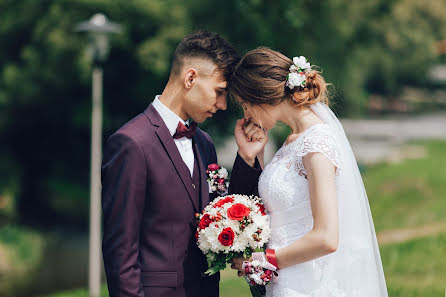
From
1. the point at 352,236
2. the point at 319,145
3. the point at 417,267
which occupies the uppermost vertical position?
the point at 319,145

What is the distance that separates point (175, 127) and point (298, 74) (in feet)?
2.56

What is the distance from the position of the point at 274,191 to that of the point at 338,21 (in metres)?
14.6

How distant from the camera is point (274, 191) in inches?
120

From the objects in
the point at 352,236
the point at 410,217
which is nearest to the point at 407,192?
the point at 410,217

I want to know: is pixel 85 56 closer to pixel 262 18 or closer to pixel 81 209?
pixel 262 18

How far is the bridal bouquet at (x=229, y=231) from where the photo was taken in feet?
9.40

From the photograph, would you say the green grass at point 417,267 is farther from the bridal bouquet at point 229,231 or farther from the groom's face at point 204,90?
the groom's face at point 204,90

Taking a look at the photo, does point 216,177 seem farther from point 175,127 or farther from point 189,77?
point 189,77

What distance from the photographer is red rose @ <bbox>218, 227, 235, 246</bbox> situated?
2.85 metres

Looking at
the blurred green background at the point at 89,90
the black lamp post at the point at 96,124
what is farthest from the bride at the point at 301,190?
the blurred green background at the point at 89,90

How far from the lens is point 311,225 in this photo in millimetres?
A: 3006

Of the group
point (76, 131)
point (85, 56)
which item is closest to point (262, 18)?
point (85, 56)

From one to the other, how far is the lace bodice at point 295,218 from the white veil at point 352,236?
80mm

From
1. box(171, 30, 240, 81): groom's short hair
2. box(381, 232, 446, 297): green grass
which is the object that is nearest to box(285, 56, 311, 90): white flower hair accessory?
box(171, 30, 240, 81): groom's short hair
